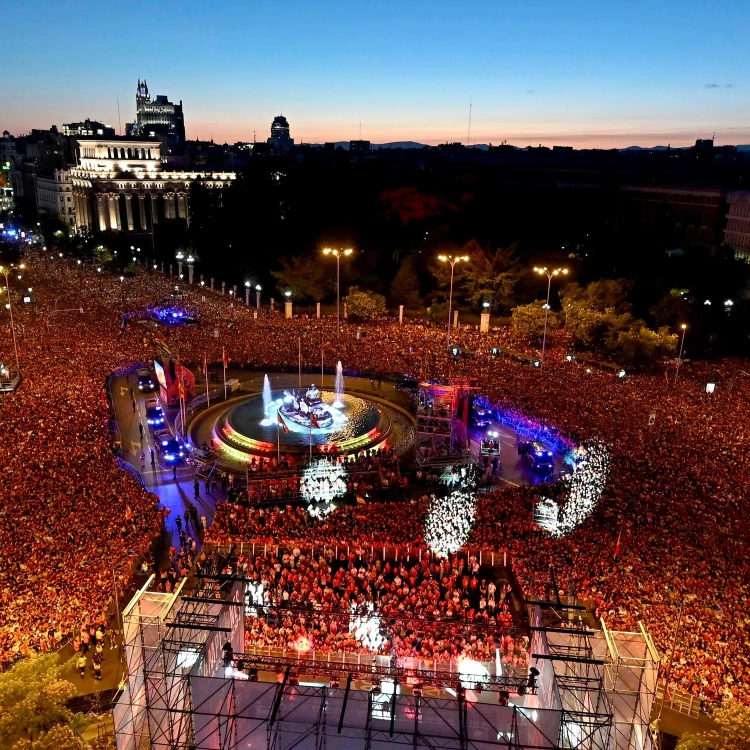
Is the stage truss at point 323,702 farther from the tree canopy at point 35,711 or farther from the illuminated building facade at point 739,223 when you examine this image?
the illuminated building facade at point 739,223

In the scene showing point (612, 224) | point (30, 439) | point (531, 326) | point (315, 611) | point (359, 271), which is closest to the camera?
point (315, 611)

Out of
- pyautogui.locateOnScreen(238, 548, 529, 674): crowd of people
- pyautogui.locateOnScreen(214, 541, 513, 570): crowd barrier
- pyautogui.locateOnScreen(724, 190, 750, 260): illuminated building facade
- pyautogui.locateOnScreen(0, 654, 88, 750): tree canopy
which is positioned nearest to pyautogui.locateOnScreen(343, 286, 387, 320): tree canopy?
pyautogui.locateOnScreen(214, 541, 513, 570): crowd barrier

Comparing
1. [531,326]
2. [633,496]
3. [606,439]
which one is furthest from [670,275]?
[633,496]

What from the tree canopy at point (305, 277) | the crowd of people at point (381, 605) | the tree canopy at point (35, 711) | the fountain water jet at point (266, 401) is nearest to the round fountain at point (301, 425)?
the fountain water jet at point (266, 401)

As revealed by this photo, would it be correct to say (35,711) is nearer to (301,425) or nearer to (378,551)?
(378,551)

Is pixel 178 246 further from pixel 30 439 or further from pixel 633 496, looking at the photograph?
pixel 633 496

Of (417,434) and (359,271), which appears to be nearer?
(417,434)
